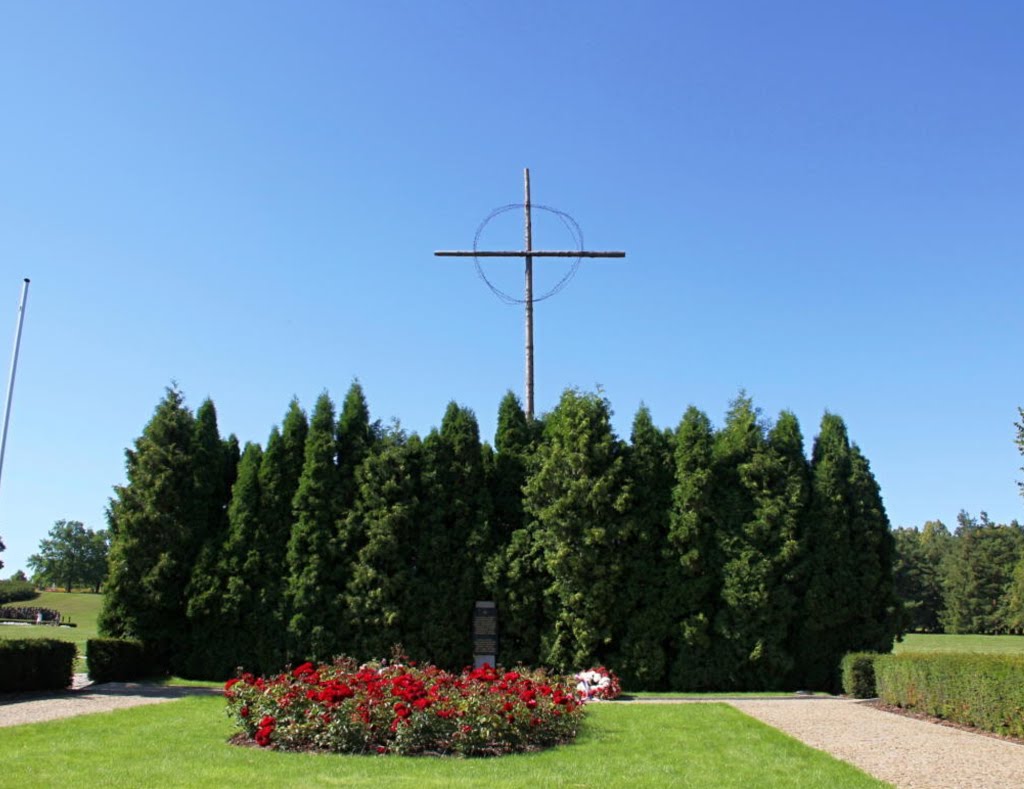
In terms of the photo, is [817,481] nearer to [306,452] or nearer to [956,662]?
[956,662]

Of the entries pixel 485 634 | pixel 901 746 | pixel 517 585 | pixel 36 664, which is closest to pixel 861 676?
pixel 901 746

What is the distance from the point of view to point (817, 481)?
20938mm

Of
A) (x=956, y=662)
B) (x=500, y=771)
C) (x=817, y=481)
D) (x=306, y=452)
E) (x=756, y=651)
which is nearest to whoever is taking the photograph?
(x=500, y=771)

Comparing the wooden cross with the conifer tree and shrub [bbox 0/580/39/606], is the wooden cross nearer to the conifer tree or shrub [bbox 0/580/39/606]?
the conifer tree

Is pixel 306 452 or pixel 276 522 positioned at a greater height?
pixel 306 452

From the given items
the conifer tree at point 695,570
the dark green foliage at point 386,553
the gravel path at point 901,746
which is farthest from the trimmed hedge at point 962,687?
the dark green foliage at point 386,553

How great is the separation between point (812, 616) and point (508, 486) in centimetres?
811

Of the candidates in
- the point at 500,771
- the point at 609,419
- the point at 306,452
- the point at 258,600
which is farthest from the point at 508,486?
the point at 500,771

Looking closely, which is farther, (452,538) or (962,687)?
(452,538)

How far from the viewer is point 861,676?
18.2m

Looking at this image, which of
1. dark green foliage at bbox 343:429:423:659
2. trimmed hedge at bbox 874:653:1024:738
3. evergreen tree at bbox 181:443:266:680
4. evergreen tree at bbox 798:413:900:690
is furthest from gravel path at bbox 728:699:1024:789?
evergreen tree at bbox 181:443:266:680

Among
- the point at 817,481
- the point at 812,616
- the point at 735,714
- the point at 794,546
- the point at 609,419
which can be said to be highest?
the point at 609,419

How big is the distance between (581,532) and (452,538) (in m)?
3.43

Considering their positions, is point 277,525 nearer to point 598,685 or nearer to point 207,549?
point 207,549
